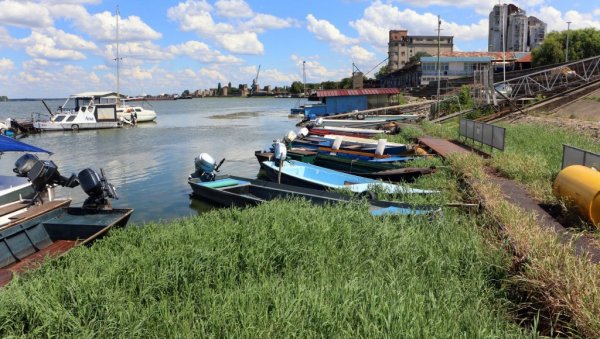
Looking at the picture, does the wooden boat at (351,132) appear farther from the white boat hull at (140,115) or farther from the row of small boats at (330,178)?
the white boat hull at (140,115)

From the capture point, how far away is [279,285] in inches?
203

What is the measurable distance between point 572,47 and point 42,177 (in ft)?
226

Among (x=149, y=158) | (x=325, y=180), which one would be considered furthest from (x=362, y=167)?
(x=149, y=158)

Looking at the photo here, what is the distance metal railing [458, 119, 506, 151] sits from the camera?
44.5ft

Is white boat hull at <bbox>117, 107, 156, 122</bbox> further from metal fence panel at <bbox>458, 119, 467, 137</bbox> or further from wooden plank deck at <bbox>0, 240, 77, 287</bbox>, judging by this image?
wooden plank deck at <bbox>0, 240, 77, 287</bbox>

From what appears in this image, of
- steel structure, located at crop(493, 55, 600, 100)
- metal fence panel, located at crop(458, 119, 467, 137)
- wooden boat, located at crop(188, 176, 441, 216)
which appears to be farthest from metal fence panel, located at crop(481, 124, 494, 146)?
steel structure, located at crop(493, 55, 600, 100)

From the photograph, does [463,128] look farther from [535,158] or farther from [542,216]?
[542,216]

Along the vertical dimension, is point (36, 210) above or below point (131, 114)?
below

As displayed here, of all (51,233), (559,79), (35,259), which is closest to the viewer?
(35,259)

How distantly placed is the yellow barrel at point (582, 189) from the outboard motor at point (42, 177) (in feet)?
33.1

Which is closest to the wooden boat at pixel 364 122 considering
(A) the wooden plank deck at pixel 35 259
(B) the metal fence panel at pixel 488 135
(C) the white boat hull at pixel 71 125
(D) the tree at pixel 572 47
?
(B) the metal fence panel at pixel 488 135

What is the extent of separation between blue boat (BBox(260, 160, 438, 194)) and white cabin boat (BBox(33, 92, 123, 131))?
1306 inches

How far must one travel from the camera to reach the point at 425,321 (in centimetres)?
402

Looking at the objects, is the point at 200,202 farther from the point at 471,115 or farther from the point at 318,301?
the point at 471,115
